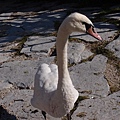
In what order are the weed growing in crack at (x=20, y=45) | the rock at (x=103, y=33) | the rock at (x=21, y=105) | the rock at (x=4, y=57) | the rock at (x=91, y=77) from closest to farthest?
1. the rock at (x=21, y=105)
2. the rock at (x=91, y=77)
3. the rock at (x=4, y=57)
4. the weed growing in crack at (x=20, y=45)
5. the rock at (x=103, y=33)

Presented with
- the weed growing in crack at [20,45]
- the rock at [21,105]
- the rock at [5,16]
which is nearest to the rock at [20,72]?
the rock at [21,105]

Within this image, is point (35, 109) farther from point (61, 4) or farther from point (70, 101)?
point (61, 4)

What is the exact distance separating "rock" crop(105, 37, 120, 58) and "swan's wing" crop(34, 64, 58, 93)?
113 cm

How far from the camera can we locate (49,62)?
4.40 meters

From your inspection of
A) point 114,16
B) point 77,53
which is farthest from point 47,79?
point 114,16

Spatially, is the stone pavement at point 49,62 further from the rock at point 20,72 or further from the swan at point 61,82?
the swan at point 61,82

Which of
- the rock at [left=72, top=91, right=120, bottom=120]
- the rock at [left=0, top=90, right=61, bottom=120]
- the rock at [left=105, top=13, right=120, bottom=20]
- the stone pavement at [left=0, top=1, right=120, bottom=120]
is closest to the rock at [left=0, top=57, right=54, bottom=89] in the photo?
the stone pavement at [left=0, top=1, right=120, bottom=120]

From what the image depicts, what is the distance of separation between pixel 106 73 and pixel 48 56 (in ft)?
2.90

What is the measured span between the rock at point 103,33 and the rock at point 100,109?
5.01 feet

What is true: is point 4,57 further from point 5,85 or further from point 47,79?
point 47,79

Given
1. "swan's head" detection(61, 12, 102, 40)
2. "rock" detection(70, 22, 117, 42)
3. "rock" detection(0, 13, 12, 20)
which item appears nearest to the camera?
"swan's head" detection(61, 12, 102, 40)

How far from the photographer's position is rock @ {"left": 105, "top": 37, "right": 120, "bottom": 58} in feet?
14.7

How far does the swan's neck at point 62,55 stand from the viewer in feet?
9.04

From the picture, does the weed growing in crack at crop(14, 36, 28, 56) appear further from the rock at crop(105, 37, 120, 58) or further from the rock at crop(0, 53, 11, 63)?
the rock at crop(105, 37, 120, 58)
